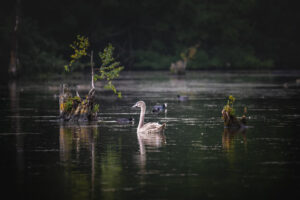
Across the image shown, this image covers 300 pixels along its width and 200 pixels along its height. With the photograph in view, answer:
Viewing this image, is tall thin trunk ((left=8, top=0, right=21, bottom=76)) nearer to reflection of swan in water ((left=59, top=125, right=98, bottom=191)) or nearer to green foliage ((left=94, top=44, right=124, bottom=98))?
green foliage ((left=94, top=44, right=124, bottom=98))

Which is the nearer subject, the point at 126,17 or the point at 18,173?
the point at 18,173

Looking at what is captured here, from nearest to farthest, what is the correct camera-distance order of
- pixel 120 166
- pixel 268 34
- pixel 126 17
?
pixel 120 166 < pixel 126 17 < pixel 268 34

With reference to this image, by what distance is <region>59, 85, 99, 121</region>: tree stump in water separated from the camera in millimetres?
28422

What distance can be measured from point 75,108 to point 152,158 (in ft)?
35.2

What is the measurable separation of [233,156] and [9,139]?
7588mm

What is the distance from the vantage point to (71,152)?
Answer: 1962cm

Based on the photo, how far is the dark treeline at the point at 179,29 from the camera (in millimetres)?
99250

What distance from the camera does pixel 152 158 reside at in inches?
724

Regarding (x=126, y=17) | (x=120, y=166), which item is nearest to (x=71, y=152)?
(x=120, y=166)

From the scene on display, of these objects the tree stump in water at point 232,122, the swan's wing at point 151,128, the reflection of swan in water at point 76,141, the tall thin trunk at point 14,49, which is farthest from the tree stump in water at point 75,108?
the tall thin trunk at point 14,49

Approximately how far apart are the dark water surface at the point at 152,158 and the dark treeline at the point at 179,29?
6580 cm

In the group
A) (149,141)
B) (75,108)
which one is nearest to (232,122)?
(149,141)

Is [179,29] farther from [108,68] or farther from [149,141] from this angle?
[149,141]

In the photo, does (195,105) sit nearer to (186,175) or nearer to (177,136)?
(177,136)
